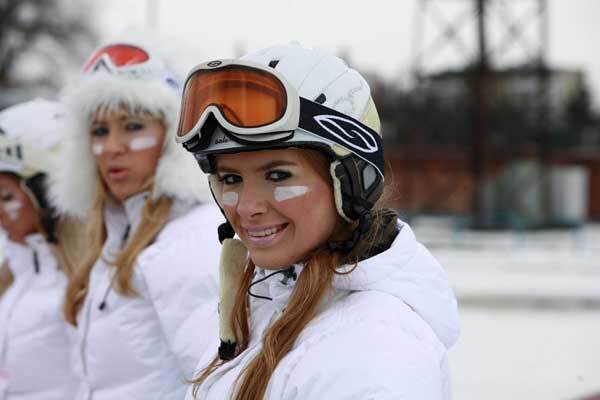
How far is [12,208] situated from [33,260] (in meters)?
0.26

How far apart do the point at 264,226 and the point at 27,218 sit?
2.00 metres

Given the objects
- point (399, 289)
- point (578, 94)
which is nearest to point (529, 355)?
point (399, 289)

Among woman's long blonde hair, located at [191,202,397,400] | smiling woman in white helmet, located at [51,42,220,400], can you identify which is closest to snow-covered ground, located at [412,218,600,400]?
smiling woman in white helmet, located at [51,42,220,400]

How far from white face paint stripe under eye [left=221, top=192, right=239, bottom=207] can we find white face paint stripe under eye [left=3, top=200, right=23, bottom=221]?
6.32ft

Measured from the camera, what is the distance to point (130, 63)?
9.33ft

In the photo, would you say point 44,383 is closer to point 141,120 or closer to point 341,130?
point 141,120

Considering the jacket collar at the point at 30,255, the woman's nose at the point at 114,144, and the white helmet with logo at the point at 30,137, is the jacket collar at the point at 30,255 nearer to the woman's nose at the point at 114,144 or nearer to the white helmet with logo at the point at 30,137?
the white helmet with logo at the point at 30,137

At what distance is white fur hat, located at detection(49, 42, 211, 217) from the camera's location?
2.71 metres

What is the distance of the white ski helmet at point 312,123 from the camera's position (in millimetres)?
1545

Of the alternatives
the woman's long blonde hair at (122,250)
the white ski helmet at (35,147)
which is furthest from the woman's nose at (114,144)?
the white ski helmet at (35,147)

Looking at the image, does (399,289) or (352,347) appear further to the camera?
(399,289)

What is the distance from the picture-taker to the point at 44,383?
300 centimetres

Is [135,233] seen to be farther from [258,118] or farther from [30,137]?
[258,118]

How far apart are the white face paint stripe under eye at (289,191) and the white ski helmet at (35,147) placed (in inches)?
73.4
